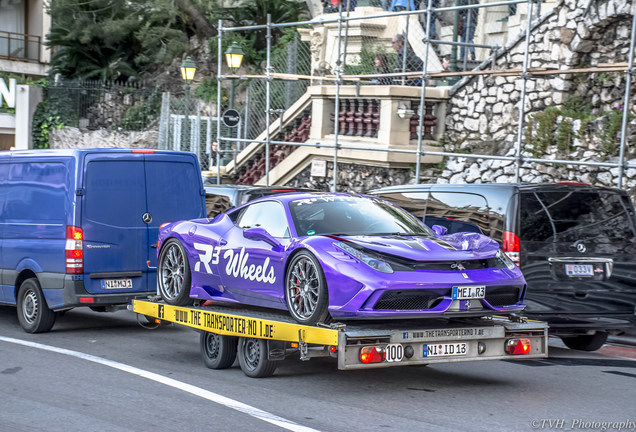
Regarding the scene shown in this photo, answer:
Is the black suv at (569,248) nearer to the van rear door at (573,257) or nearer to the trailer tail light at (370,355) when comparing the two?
the van rear door at (573,257)

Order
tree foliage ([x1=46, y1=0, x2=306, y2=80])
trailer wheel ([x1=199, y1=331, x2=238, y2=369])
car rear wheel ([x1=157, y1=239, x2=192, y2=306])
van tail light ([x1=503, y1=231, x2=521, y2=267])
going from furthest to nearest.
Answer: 1. tree foliage ([x1=46, y1=0, x2=306, y2=80])
2. car rear wheel ([x1=157, y1=239, x2=192, y2=306])
3. van tail light ([x1=503, y1=231, x2=521, y2=267])
4. trailer wheel ([x1=199, y1=331, x2=238, y2=369])

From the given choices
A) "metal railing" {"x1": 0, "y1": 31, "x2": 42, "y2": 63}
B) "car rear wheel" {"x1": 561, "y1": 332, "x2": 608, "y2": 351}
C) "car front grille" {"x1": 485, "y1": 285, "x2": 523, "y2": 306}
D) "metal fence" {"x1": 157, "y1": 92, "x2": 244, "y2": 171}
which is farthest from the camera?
"metal railing" {"x1": 0, "y1": 31, "x2": 42, "y2": 63}

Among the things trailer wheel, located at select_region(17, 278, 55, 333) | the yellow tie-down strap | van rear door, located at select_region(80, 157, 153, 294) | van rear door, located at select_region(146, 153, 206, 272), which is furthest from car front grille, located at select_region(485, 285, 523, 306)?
trailer wheel, located at select_region(17, 278, 55, 333)

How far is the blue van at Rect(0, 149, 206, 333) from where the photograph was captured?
11.4m

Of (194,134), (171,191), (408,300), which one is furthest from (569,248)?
(194,134)

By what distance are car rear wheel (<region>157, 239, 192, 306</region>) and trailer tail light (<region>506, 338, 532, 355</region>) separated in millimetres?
3499

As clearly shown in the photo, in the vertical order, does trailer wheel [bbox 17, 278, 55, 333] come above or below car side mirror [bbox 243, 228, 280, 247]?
below

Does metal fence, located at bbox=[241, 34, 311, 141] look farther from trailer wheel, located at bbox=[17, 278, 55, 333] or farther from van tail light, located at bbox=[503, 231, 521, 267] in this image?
van tail light, located at bbox=[503, 231, 521, 267]

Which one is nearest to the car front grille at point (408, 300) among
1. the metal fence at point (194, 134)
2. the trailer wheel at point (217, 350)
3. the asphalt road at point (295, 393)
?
the asphalt road at point (295, 393)

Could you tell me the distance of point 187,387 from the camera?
849 centimetres

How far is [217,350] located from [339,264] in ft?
7.06

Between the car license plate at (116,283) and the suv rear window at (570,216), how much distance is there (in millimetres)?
4657


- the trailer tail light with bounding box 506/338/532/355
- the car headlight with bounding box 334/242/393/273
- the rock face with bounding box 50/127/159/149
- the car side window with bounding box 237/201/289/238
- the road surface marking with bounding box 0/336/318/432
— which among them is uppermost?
the rock face with bounding box 50/127/159/149

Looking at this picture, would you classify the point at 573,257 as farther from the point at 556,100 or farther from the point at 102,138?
the point at 102,138
